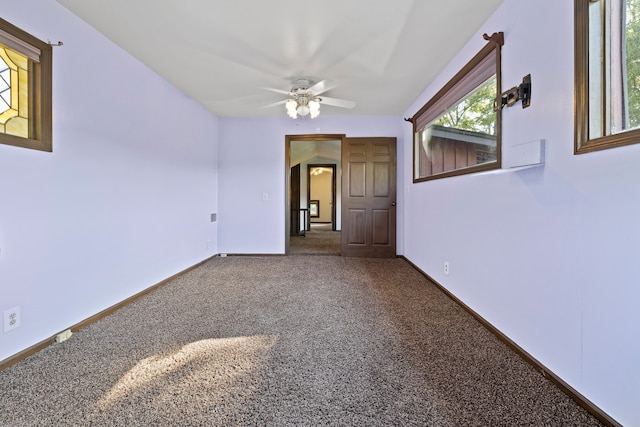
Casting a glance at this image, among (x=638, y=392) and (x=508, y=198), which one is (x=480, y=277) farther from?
A: (x=638, y=392)

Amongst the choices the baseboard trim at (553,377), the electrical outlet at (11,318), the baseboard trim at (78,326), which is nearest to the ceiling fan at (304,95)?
the baseboard trim at (78,326)

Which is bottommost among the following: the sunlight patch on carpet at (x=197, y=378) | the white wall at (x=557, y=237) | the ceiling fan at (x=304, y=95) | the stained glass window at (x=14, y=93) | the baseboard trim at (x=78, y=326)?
the sunlight patch on carpet at (x=197, y=378)

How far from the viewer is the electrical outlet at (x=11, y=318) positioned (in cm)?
167

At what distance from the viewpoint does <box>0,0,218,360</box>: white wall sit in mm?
1766

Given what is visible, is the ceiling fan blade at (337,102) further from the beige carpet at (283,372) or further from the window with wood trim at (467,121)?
the beige carpet at (283,372)

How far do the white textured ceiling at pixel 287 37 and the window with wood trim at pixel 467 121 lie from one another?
256 mm

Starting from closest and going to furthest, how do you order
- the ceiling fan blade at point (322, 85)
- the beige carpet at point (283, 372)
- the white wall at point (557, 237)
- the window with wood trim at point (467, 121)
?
the white wall at point (557, 237) → the beige carpet at point (283, 372) → the window with wood trim at point (467, 121) → the ceiling fan blade at point (322, 85)

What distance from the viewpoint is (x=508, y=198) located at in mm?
1934

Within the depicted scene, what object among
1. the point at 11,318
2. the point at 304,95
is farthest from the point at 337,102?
the point at 11,318

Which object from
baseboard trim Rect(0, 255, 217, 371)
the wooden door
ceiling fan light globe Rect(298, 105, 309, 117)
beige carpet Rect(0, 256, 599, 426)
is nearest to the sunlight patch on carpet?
beige carpet Rect(0, 256, 599, 426)

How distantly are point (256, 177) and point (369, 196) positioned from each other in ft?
6.23

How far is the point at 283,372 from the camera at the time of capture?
5.26ft

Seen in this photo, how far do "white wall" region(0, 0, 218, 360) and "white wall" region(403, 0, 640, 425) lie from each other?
3021 millimetres

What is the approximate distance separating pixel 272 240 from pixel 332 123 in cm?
218
